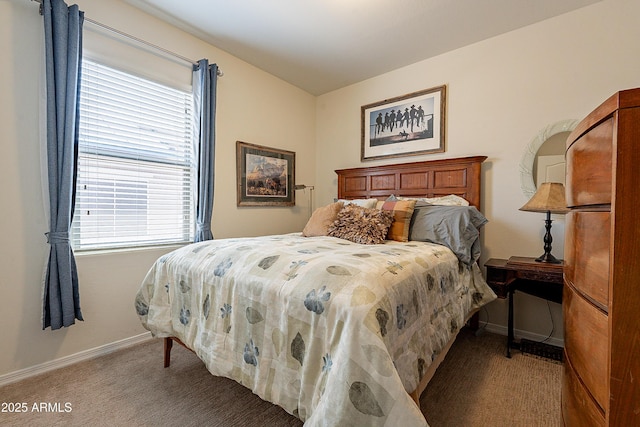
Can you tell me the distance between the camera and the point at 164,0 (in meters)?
2.27

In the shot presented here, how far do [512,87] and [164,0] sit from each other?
3085 mm

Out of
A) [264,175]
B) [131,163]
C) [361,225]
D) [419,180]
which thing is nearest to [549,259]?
[419,180]

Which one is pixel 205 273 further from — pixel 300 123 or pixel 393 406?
pixel 300 123

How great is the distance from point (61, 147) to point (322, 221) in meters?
1.94

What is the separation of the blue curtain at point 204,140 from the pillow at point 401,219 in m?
1.70

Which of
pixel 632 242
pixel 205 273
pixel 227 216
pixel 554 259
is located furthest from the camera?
pixel 227 216

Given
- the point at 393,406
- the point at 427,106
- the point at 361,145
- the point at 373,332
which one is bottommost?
the point at 393,406

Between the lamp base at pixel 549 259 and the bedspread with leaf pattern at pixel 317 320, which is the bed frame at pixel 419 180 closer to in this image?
the lamp base at pixel 549 259

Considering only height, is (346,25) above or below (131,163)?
above

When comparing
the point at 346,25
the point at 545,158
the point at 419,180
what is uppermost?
the point at 346,25

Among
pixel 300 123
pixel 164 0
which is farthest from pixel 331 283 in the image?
pixel 300 123

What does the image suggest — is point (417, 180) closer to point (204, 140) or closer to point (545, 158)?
point (545, 158)

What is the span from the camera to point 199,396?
1.68 metres

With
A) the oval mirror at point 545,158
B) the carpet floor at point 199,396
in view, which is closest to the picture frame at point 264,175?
the carpet floor at point 199,396
